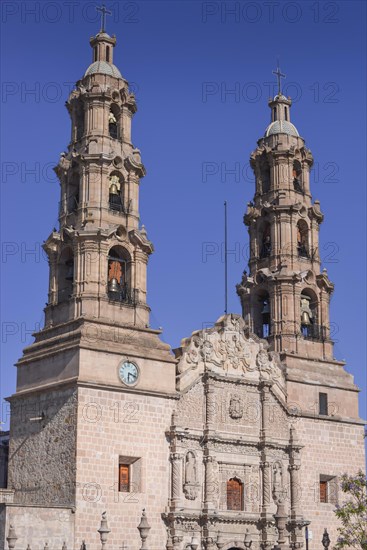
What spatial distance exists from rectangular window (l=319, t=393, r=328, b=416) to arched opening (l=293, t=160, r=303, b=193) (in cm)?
1200

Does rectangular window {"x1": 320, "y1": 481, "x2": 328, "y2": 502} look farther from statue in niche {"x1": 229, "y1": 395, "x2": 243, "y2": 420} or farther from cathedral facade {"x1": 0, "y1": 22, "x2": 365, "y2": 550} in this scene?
statue in niche {"x1": 229, "y1": 395, "x2": 243, "y2": 420}

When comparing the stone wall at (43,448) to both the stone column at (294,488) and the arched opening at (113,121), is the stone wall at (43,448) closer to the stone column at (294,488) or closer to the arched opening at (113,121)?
the stone column at (294,488)

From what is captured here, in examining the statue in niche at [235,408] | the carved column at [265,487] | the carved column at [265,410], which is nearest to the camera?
the carved column at [265,487]

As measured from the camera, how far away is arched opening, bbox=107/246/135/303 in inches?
1820

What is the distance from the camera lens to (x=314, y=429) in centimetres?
5084

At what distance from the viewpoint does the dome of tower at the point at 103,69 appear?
50.0 metres

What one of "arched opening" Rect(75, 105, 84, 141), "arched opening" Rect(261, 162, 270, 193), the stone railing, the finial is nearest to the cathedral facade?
"arched opening" Rect(75, 105, 84, 141)

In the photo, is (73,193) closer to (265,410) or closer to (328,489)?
(265,410)

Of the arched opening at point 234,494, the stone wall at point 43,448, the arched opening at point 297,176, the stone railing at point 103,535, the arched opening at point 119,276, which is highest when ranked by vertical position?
the arched opening at point 297,176

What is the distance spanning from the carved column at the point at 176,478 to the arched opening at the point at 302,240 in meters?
15.5

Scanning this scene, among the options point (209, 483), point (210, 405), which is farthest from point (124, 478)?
point (210, 405)

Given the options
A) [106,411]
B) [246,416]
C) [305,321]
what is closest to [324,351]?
[305,321]

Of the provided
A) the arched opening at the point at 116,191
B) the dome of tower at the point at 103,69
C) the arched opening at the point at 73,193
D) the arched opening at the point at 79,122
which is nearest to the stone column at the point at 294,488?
the arched opening at the point at 116,191

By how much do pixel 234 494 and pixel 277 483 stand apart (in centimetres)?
249
